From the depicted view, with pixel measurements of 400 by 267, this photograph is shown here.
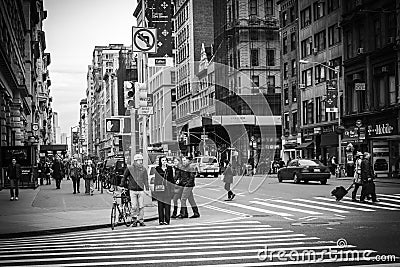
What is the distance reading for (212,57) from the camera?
294 ft

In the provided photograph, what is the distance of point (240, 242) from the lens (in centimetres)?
1348

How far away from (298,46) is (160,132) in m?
44.7

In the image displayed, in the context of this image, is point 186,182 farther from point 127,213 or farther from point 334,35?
point 334,35

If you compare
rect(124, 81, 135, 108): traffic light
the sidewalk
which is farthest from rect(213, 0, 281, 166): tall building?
rect(124, 81, 135, 108): traffic light

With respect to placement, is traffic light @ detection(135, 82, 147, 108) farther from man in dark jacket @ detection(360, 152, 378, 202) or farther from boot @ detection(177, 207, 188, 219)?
man in dark jacket @ detection(360, 152, 378, 202)

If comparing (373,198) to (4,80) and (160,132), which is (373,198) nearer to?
(4,80)

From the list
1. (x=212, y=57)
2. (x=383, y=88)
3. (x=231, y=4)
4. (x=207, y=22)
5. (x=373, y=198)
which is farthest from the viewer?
(x=207, y=22)

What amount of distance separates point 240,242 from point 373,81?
128ft

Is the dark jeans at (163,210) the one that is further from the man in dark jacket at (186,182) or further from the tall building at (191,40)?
the tall building at (191,40)

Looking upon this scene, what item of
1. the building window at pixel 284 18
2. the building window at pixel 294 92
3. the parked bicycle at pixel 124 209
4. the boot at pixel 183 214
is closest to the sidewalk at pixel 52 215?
the parked bicycle at pixel 124 209

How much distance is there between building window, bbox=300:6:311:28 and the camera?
62822mm

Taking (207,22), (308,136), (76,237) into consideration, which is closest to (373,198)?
(76,237)

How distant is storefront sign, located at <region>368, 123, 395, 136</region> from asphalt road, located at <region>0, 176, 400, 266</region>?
79.1 ft

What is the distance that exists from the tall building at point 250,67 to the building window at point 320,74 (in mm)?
14110
